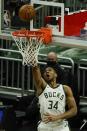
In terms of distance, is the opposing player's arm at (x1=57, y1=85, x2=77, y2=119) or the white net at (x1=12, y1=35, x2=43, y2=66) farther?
the white net at (x1=12, y1=35, x2=43, y2=66)

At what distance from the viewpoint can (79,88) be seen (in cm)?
1037

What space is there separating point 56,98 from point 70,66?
8.69 feet

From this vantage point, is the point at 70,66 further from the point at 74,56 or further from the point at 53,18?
the point at 53,18

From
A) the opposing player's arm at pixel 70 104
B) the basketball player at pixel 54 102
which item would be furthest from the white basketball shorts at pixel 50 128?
the opposing player's arm at pixel 70 104

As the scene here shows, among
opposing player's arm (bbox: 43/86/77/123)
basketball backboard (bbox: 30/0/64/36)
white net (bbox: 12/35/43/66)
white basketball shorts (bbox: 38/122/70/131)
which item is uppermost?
basketball backboard (bbox: 30/0/64/36)

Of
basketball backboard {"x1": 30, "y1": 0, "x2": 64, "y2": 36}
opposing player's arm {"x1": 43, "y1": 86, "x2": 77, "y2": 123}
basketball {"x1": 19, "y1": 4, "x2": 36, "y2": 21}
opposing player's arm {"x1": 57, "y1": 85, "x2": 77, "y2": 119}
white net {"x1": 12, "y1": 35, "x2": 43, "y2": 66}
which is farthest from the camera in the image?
basketball backboard {"x1": 30, "y1": 0, "x2": 64, "y2": 36}

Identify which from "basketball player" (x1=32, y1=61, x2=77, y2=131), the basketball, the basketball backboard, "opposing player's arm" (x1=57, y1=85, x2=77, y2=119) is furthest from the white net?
the basketball backboard

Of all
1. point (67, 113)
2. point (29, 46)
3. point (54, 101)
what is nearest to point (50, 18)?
point (29, 46)

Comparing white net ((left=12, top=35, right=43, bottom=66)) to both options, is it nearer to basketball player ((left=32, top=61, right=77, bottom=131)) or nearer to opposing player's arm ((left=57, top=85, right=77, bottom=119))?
basketball player ((left=32, top=61, right=77, bottom=131))

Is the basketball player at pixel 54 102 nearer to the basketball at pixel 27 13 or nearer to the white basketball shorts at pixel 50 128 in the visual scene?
the white basketball shorts at pixel 50 128

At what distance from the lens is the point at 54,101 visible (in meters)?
7.74

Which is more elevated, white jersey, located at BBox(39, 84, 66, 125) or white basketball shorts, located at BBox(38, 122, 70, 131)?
white jersey, located at BBox(39, 84, 66, 125)

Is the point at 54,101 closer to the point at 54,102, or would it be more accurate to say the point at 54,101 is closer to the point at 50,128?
the point at 54,102

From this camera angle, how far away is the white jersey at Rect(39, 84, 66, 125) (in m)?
7.73
